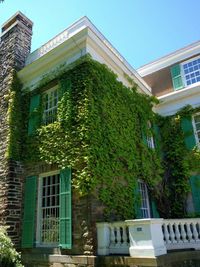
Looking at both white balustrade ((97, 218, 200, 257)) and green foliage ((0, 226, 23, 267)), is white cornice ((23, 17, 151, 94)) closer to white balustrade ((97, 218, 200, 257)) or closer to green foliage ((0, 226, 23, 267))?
white balustrade ((97, 218, 200, 257))

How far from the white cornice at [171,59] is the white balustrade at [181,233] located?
993 centimetres

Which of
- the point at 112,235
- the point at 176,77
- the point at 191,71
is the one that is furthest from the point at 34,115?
the point at 191,71

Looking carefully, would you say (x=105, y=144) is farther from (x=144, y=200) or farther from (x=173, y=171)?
(x=173, y=171)

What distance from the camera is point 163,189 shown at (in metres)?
11.9

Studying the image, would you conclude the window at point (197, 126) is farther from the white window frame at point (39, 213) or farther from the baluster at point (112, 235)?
the white window frame at point (39, 213)

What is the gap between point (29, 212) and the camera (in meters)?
9.25

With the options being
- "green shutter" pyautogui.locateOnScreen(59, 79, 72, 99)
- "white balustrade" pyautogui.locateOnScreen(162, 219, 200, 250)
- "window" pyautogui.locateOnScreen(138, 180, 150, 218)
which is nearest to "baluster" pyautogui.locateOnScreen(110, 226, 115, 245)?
"white balustrade" pyautogui.locateOnScreen(162, 219, 200, 250)

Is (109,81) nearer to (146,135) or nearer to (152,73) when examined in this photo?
(146,135)

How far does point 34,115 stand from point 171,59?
29.6 ft

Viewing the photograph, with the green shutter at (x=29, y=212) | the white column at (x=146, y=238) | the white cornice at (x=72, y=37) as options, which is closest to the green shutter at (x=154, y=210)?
the white column at (x=146, y=238)

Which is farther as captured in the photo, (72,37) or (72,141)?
(72,37)

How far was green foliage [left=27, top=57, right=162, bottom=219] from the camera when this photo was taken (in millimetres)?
8398

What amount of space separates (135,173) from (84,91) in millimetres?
3723

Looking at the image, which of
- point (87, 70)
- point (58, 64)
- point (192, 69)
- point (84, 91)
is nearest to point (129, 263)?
point (84, 91)
